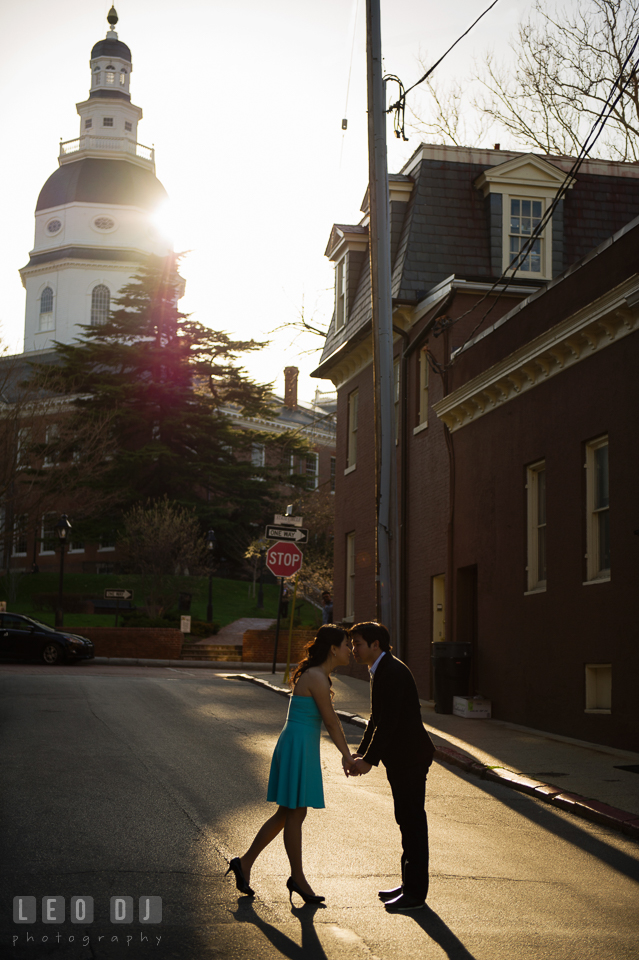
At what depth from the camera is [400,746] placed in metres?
6.41

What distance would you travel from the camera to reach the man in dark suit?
6129mm

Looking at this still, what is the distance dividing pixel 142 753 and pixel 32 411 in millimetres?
26711

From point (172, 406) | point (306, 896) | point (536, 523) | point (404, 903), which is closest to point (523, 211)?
point (536, 523)

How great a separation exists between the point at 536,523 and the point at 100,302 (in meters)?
65.6

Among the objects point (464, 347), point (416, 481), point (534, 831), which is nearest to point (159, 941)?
point (534, 831)

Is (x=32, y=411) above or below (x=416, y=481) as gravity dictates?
above

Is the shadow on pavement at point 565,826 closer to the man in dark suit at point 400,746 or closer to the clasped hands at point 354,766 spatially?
the man in dark suit at point 400,746

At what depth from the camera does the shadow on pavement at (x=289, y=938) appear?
5.08 metres

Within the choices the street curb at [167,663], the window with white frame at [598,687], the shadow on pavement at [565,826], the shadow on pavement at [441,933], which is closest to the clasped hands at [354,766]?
the shadow on pavement at [441,933]

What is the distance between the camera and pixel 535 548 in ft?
50.7

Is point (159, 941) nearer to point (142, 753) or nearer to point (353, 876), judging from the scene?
point (353, 876)

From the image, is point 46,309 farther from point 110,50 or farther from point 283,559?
point 283,559

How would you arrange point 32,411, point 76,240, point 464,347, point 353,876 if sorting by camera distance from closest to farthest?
point 353,876 < point 464,347 < point 32,411 < point 76,240

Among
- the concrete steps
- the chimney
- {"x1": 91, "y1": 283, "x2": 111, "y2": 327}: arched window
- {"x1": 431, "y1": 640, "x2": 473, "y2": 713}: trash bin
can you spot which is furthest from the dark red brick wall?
{"x1": 91, "y1": 283, "x2": 111, "y2": 327}: arched window
